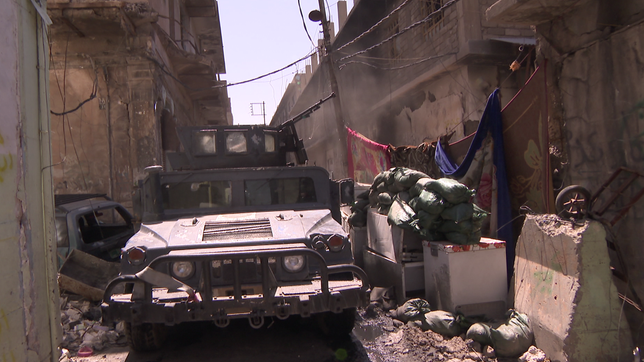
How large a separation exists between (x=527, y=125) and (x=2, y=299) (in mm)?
4884

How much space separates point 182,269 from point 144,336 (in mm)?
722

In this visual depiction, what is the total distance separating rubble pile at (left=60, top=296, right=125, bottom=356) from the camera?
414 cm

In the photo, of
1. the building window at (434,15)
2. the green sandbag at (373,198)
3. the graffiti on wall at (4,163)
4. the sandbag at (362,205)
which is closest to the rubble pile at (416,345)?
the green sandbag at (373,198)

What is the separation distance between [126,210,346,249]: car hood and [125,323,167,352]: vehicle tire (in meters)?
0.71

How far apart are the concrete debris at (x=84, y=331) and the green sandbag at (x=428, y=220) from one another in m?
3.22

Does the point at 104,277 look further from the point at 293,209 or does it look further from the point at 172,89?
the point at 172,89

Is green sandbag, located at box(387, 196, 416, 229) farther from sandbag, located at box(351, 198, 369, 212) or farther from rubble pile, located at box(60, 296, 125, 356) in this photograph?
rubble pile, located at box(60, 296, 125, 356)

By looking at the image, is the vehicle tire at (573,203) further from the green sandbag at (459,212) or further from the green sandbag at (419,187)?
the green sandbag at (419,187)

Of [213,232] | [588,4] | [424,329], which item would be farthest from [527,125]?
[213,232]

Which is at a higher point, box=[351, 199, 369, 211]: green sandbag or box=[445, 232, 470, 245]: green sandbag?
box=[351, 199, 369, 211]: green sandbag

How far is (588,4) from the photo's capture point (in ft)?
13.3

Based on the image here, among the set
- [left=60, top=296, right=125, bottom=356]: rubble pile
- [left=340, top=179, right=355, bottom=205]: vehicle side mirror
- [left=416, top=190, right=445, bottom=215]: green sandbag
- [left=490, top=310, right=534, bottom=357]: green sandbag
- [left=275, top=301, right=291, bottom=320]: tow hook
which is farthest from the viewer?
[left=340, top=179, right=355, bottom=205]: vehicle side mirror

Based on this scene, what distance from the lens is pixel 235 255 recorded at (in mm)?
3182

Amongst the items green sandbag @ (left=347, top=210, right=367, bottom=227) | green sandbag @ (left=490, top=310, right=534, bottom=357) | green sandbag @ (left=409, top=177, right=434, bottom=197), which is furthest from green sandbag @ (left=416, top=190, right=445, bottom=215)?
green sandbag @ (left=347, top=210, right=367, bottom=227)
